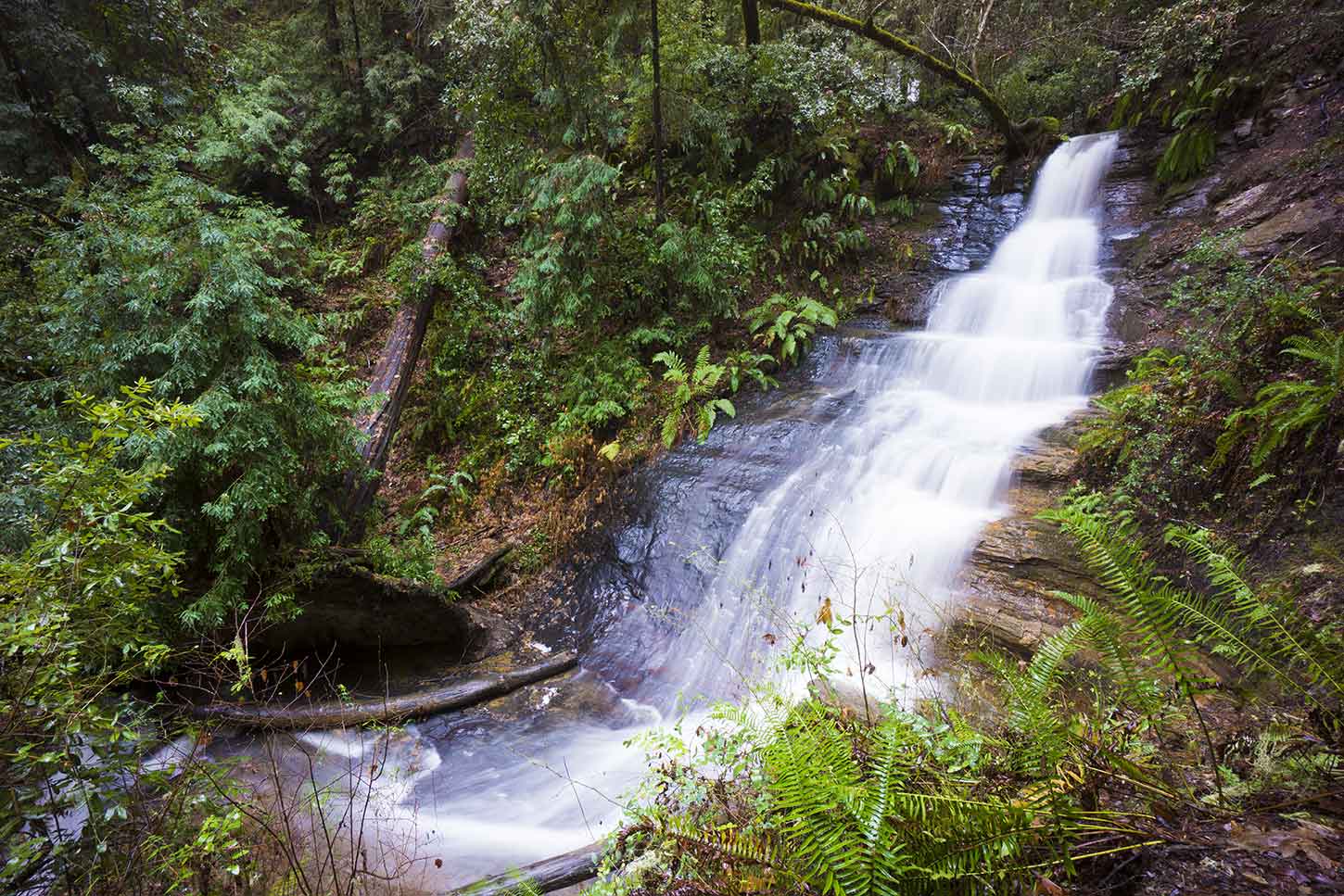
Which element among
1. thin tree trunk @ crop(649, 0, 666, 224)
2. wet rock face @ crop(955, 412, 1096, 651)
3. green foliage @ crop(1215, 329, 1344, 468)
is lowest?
wet rock face @ crop(955, 412, 1096, 651)

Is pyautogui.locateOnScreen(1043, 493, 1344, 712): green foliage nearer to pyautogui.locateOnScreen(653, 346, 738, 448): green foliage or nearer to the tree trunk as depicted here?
pyautogui.locateOnScreen(653, 346, 738, 448): green foliage

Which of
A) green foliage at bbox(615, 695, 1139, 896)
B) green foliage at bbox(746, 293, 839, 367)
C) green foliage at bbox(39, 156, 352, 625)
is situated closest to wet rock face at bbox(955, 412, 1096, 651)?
green foliage at bbox(615, 695, 1139, 896)

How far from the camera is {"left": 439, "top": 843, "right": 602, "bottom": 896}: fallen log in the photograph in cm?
351

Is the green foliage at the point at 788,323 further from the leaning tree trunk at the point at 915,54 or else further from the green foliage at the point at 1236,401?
the leaning tree trunk at the point at 915,54

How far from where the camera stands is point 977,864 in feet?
5.78

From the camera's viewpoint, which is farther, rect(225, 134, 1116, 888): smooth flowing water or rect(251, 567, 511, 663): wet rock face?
rect(251, 567, 511, 663): wet rock face

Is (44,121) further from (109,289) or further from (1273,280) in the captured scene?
(1273,280)

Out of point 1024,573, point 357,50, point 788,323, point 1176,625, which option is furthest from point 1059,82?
point 357,50

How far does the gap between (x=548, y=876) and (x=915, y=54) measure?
1260cm

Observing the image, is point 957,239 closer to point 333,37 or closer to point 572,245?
point 572,245

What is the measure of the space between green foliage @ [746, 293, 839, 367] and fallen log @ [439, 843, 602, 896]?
7103mm

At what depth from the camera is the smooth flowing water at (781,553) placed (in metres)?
4.71

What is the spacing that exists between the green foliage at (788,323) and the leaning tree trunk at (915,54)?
4403mm

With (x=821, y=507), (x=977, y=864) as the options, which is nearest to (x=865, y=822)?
(x=977, y=864)
